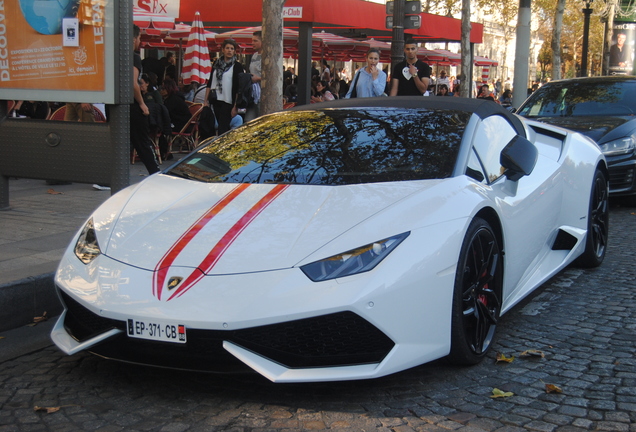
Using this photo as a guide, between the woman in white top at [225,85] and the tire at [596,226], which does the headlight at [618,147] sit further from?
the woman in white top at [225,85]

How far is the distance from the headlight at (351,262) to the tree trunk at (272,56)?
602 cm

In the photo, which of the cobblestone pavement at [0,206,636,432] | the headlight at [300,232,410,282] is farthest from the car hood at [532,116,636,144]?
the headlight at [300,232,410,282]

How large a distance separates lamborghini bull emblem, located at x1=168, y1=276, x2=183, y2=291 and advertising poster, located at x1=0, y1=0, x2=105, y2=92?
367 cm

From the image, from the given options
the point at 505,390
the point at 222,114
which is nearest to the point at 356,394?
the point at 505,390

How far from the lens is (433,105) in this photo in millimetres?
4625

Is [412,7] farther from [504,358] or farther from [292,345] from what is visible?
[292,345]

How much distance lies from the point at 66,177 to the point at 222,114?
386 centimetres

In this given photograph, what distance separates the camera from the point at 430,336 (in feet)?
10.7

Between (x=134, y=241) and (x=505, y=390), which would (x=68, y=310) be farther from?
(x=505, y=390)

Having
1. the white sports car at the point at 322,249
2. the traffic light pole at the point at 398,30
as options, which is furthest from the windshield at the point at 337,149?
the traffic light pole at the point at 398,30

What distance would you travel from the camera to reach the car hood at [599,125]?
8750 millimetres

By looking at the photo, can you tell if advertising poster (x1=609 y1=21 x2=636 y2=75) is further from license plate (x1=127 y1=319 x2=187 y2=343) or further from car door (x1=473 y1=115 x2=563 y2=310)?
license plate (x1=127 y1=319 x2=187 y2=343)

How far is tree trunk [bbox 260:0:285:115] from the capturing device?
9008mm

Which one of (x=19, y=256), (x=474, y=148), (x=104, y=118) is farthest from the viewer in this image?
(x=104, y=118)
